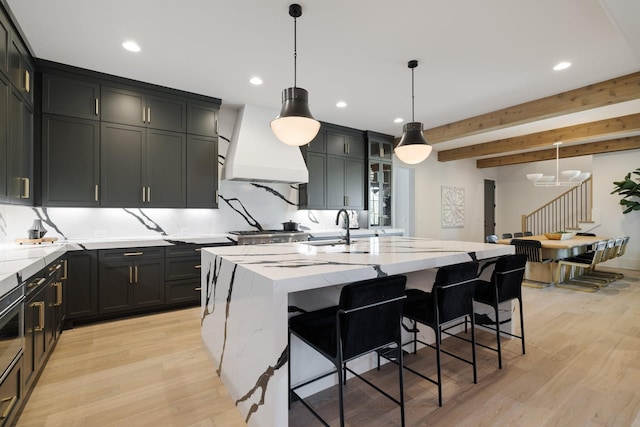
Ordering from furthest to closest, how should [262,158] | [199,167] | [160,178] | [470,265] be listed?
[262,158] → [199,167] → [160,178] → [470,265]

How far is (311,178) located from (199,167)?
1834 mm

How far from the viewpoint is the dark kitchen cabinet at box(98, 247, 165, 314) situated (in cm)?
335

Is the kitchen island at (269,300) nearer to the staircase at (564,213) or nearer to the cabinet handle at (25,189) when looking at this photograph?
the cabinet handle at (25,189)

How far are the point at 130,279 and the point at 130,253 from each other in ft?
0.96

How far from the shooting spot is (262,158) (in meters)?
4.46

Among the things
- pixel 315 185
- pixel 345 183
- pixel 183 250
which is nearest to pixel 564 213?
pixel 345 183

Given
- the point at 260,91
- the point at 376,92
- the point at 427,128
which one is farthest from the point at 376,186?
the point at 260,91

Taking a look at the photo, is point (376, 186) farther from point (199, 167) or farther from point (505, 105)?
point (199, 167)

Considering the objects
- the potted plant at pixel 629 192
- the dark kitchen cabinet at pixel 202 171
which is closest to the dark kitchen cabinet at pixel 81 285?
the dark kitchen cabinet at pixel 202 171

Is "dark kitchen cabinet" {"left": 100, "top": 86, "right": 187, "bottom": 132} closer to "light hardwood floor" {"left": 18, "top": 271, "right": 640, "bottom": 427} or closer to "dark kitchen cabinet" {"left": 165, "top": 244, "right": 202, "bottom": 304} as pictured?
"dark kitchen cabinet" {"left": 165, "top": 244, "right": 202, "bottom": 304}

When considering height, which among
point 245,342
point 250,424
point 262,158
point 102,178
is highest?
point 262,158

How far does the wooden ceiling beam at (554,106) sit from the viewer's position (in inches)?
136

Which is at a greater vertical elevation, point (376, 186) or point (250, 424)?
point (376, 186)

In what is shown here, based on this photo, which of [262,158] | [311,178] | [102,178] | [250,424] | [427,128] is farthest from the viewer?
[427,128]
